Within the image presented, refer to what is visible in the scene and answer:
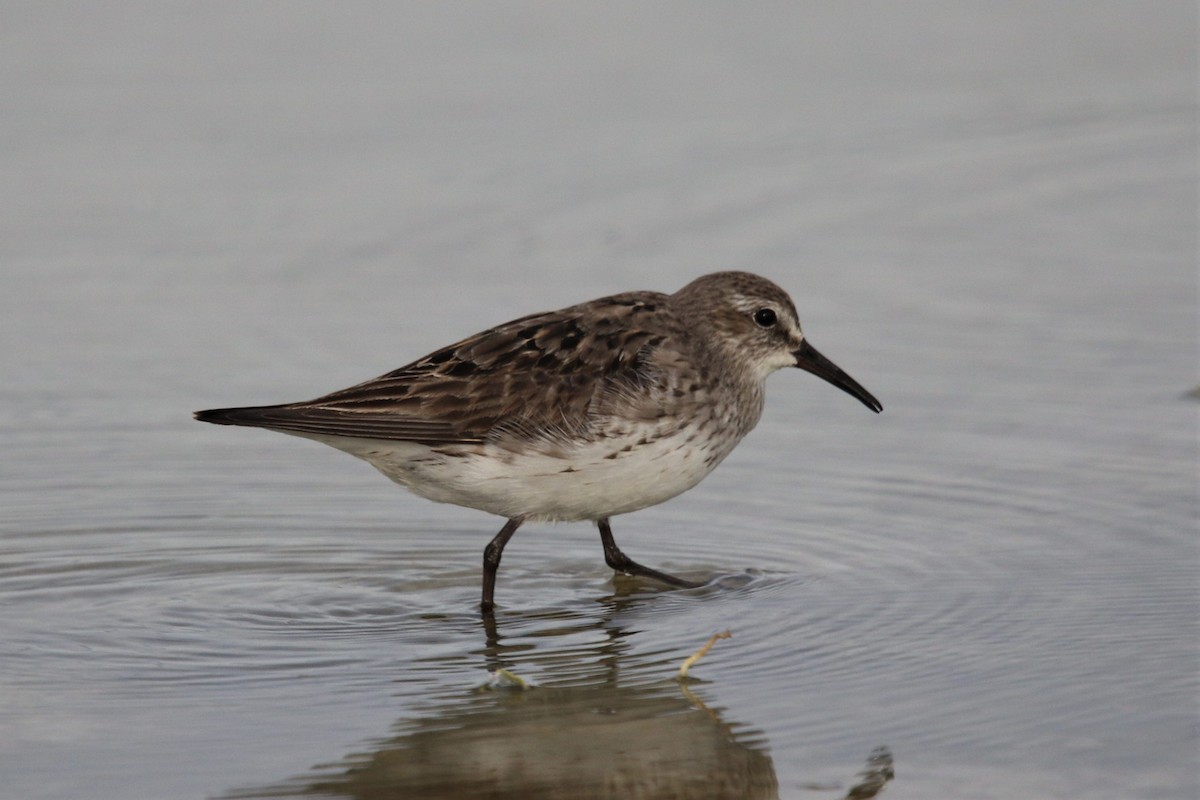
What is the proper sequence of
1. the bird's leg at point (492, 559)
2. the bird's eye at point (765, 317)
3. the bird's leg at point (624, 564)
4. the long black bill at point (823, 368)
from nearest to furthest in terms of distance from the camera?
1. the bird's leg at point (492, 559)
2. the bird's leg at point (624, 564)
3. the bird's eye at point (765, 317)
4. the long black bill at point (823, 368)

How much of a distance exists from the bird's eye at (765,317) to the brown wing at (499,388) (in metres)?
0.52

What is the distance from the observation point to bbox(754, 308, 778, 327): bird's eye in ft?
29.0

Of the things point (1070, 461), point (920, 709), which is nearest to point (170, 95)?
point (1070, 461)

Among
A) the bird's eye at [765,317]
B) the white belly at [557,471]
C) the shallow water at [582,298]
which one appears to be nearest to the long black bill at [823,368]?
the bird's eye at [765,317]

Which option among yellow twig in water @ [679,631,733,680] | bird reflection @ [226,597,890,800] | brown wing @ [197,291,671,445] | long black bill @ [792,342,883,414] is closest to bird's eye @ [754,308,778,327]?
long black bill @ [792,342,883,414]

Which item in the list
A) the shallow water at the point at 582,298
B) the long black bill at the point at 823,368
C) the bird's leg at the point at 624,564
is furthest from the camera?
the long black bill at the point at 823,368

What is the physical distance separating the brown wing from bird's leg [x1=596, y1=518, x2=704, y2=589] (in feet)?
2.03

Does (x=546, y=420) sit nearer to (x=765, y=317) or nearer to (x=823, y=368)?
(x=765, y=317)

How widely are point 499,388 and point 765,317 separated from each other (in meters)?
1.36

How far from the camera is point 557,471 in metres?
8.09

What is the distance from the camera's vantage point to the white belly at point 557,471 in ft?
26.5

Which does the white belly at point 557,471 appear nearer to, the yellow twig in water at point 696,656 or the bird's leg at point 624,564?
the bird's leg at point 624,564

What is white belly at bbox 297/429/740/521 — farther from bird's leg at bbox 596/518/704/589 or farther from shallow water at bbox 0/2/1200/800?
shallow water at bbox 0/2/1200/800

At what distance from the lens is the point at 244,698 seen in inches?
261
